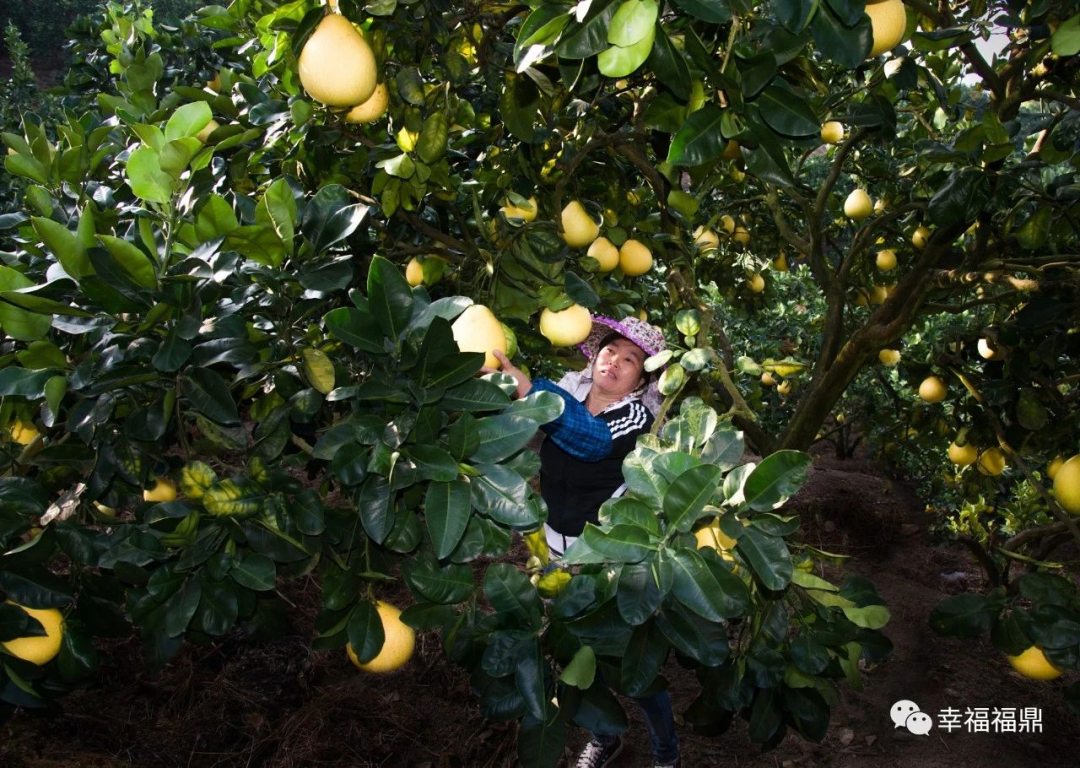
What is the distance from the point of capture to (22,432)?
155 centimetres

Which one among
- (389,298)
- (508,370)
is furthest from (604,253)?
(389,298)

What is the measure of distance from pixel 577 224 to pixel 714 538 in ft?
3.27

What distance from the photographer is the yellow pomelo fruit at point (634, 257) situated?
7.66ft

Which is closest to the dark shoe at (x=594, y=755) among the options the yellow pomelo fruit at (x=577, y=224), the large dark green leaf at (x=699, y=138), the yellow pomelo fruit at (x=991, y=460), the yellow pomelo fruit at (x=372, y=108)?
the yellow pomelo fruit at (x=577, y=224)

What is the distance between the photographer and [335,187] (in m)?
1.37

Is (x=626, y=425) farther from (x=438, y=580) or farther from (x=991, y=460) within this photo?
(x=991, y=460)

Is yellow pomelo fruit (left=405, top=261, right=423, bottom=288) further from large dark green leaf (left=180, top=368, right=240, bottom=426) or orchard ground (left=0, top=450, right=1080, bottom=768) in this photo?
orchard ground (left=0, top=450, right=1080, bottom=768)

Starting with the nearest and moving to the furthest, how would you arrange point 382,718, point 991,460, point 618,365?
point 618,365, point 382,718, point 991,460

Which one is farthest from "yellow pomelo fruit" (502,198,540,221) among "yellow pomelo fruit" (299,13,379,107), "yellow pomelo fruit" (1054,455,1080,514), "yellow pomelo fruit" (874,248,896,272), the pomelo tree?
"yellow pomelo fruit" (874,248,896,272)

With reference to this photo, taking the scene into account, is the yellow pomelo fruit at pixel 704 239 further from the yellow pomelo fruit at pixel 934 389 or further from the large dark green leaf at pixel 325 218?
the large dark green leaf at pixel 325 218

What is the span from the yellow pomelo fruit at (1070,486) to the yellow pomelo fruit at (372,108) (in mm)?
1944

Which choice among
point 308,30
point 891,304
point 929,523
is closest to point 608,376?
point 891,304

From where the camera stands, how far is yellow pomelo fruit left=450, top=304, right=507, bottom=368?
61.2 inches

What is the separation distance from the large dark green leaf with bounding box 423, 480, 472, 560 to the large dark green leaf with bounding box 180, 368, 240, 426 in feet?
1.11
